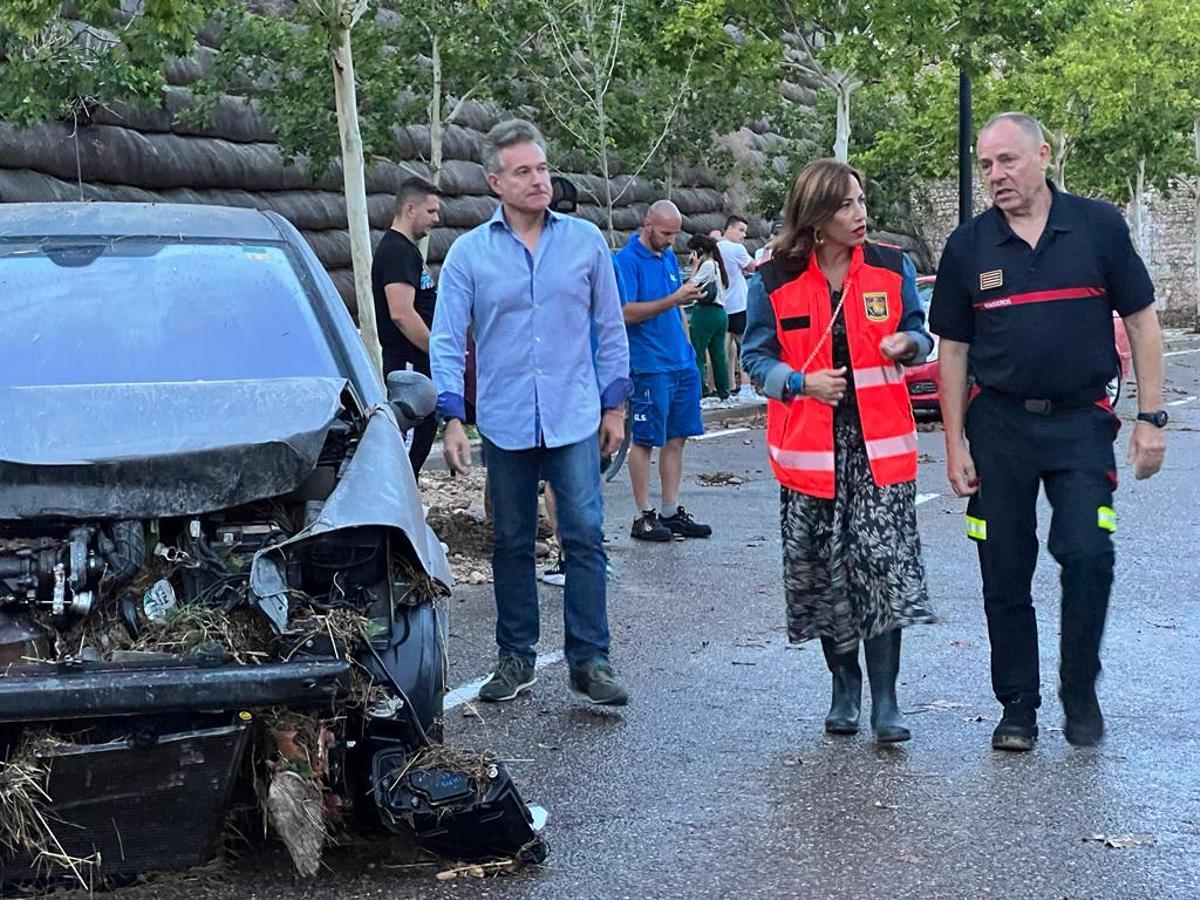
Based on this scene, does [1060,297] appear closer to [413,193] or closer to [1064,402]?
[1064,402]

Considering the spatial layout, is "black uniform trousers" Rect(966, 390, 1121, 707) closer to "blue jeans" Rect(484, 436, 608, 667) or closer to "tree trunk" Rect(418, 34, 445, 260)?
"blue jeans" Rect(484, 436, 608, 667)

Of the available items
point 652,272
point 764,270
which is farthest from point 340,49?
point 764,270

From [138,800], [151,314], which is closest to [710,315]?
[151,314]

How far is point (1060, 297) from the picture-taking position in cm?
584

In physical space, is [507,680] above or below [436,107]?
below

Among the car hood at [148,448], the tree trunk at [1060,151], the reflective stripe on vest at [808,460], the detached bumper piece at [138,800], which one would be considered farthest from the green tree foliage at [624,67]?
the detached bumper piece at [138,800]

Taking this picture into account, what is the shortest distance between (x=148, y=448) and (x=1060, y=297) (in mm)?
2816

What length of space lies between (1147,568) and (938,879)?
5.24 m

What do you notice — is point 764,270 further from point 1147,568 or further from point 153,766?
point 1147,568

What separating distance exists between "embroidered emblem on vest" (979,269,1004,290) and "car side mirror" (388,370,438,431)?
1747mm

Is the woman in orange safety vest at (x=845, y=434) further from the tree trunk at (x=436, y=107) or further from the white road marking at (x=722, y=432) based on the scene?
the tree trunk at (x=436, y=107)

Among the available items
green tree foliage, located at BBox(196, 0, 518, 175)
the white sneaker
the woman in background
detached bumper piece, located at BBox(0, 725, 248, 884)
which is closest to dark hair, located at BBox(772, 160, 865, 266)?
detached bumper piece, located at BBox(0, 725, 248, 884)

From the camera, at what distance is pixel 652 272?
1060cm

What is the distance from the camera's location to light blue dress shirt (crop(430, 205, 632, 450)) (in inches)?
260
